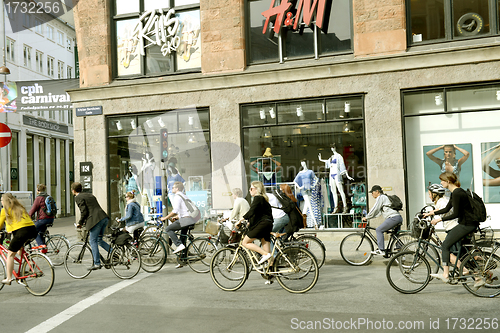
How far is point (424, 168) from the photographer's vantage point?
558 inches

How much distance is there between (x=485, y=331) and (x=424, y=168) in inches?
354

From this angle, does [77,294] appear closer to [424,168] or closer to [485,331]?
[485,331]

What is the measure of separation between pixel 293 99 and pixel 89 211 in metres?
7.39

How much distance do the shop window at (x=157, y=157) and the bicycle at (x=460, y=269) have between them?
356 inches

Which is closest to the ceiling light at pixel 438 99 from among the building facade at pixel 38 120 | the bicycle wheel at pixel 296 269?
the bicycle wheel at pixel 296 269

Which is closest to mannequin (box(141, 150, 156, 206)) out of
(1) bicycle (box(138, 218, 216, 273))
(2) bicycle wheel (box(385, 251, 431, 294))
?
(1) bicycle (box(138, 218, 216, 273))

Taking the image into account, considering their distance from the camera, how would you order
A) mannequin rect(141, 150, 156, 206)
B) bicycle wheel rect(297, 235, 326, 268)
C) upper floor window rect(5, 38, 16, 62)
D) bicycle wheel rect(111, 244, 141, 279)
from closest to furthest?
bicycle wheel rect(111, 244, 141, 279) → bicycle wheel rect(297, 235, 326, 268) → mannequin rect(141, 150, 156, 206) → upper floor window rect(5, 38, 16, 62)

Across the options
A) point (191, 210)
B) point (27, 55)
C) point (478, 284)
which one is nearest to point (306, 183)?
point (191, 210)

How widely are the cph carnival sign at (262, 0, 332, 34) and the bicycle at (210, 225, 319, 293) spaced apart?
28.2 ft

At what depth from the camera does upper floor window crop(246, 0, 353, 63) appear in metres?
14.8

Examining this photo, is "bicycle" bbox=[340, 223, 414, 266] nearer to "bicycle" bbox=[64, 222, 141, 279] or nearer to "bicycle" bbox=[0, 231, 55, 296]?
"bicycle" bbox=[64, 222, 141, 279]

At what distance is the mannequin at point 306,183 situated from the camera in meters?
15.0

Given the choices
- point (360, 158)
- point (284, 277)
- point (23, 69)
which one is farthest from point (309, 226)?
point (23, 69)

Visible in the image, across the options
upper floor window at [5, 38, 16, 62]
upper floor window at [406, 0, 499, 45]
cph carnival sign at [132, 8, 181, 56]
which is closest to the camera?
upper floor window at [406, 0, 499, 45]
